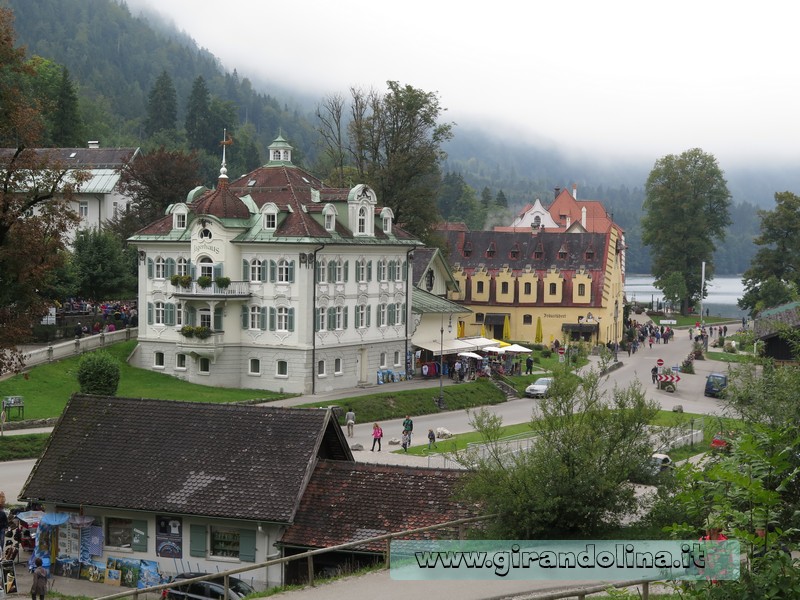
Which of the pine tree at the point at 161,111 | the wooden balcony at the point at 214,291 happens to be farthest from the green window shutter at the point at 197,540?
the pine tree at the point at 161,111

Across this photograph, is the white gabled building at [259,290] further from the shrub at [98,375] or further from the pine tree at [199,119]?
the pine tree at [199,119]

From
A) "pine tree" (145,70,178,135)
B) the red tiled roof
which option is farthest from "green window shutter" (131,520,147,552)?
"pine tree" (145,70,178,135)

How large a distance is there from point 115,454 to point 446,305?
42262 mm

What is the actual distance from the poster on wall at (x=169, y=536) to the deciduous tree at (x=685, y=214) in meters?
92.8

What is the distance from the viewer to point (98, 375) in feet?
159

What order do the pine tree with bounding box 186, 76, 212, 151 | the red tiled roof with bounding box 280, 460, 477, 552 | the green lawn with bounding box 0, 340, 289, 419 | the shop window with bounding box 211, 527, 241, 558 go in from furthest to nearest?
the pine tree with bounding box 186, 76, 212, 151
the green lawn with bounding box 0, 340, 289, 419
the shop window with bounding box 211, 527, 241, 558
the red tiled roof with bounding box 280, 460, 477, 552

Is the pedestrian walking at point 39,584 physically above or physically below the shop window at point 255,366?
below

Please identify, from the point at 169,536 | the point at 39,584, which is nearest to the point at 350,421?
the point at 169,536

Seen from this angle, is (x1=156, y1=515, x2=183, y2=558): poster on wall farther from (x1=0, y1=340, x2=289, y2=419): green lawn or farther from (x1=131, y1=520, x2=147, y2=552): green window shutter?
(x1=0, y1=340, x2=289, y2=419): green lawn

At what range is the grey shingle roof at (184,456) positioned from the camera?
31688mm

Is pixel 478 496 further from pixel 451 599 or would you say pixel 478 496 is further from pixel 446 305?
pixel 446 305

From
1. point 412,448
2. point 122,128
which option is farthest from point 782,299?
point 122,128

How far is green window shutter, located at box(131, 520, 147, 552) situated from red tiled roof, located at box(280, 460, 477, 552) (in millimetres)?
4399

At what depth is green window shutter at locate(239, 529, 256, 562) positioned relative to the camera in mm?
31188
